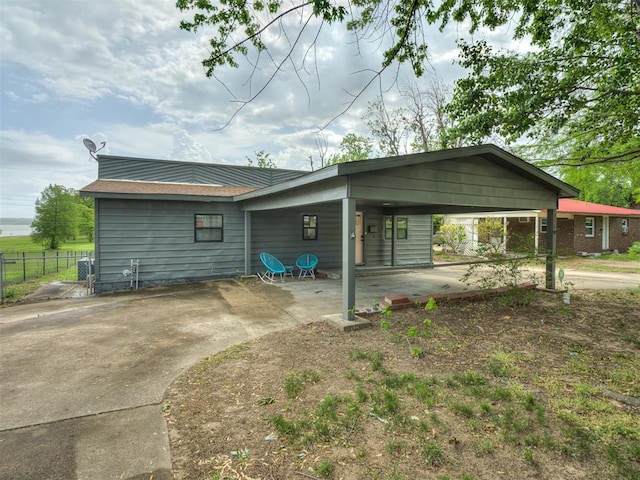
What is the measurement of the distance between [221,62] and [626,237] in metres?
25.6

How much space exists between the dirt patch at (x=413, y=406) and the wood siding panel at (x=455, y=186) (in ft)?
7.47

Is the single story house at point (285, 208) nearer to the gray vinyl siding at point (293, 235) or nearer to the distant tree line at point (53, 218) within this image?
the gray vinyl siding at point (293, 235)

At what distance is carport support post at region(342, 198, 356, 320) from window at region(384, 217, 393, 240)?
7891 millimetres

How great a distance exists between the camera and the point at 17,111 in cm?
1212

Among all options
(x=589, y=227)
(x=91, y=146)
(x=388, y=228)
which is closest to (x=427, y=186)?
(x=388, y=228)

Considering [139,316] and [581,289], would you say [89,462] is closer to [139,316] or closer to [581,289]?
[139,316]

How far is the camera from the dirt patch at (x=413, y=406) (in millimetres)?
2062

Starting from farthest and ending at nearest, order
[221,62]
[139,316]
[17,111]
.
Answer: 1. [17,111]
2. [139,316]
3. [221,62]

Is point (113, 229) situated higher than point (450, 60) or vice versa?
point (450, 60)

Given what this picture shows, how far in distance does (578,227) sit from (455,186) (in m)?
15.7

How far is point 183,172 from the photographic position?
428 inches

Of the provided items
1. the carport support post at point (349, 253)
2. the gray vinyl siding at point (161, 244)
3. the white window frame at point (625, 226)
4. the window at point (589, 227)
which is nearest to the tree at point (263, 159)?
the gray vinyl siding at point (161, 244)

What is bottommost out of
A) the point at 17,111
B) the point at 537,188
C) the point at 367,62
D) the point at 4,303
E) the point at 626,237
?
the point at 4,303

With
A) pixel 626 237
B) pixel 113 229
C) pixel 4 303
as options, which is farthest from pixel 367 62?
pixel 626 237
